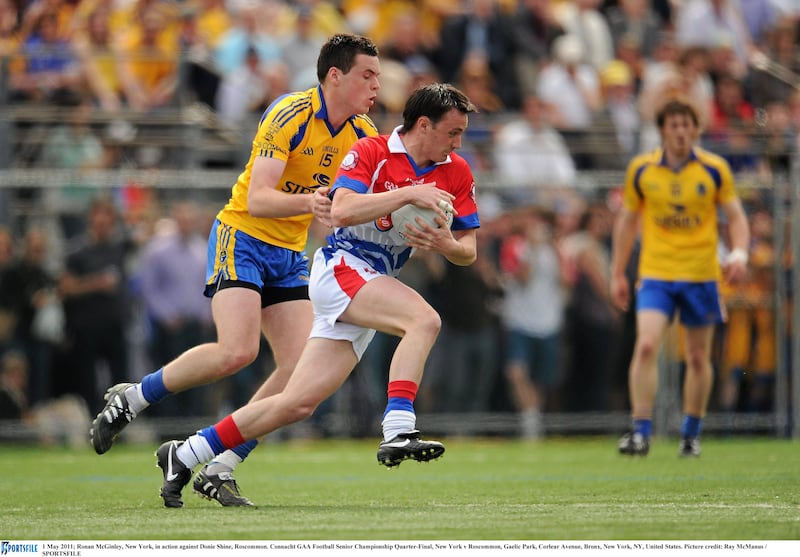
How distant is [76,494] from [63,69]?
305 inches

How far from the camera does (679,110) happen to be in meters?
11.7

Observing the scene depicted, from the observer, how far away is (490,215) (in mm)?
15859

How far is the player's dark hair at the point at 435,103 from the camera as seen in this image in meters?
7.24

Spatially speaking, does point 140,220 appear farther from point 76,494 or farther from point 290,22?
point 76,494

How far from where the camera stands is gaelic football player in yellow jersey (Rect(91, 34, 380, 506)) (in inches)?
312

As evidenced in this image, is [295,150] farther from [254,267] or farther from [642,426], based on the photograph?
[642,426]

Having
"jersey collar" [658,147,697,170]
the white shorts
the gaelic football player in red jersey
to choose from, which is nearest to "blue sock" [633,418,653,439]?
"jersey collar" [658,147,697,170]

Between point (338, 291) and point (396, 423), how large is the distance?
0.75m

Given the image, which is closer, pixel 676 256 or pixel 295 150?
pixel 295 150

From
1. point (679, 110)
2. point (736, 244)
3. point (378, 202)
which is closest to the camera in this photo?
point (378, 202)

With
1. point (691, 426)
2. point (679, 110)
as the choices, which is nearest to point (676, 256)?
point (679, 110)

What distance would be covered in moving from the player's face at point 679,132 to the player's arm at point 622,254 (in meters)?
0.63

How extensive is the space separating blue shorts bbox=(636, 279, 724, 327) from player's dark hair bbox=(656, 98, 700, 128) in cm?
129

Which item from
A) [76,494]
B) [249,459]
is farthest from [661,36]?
→ [76,494]
